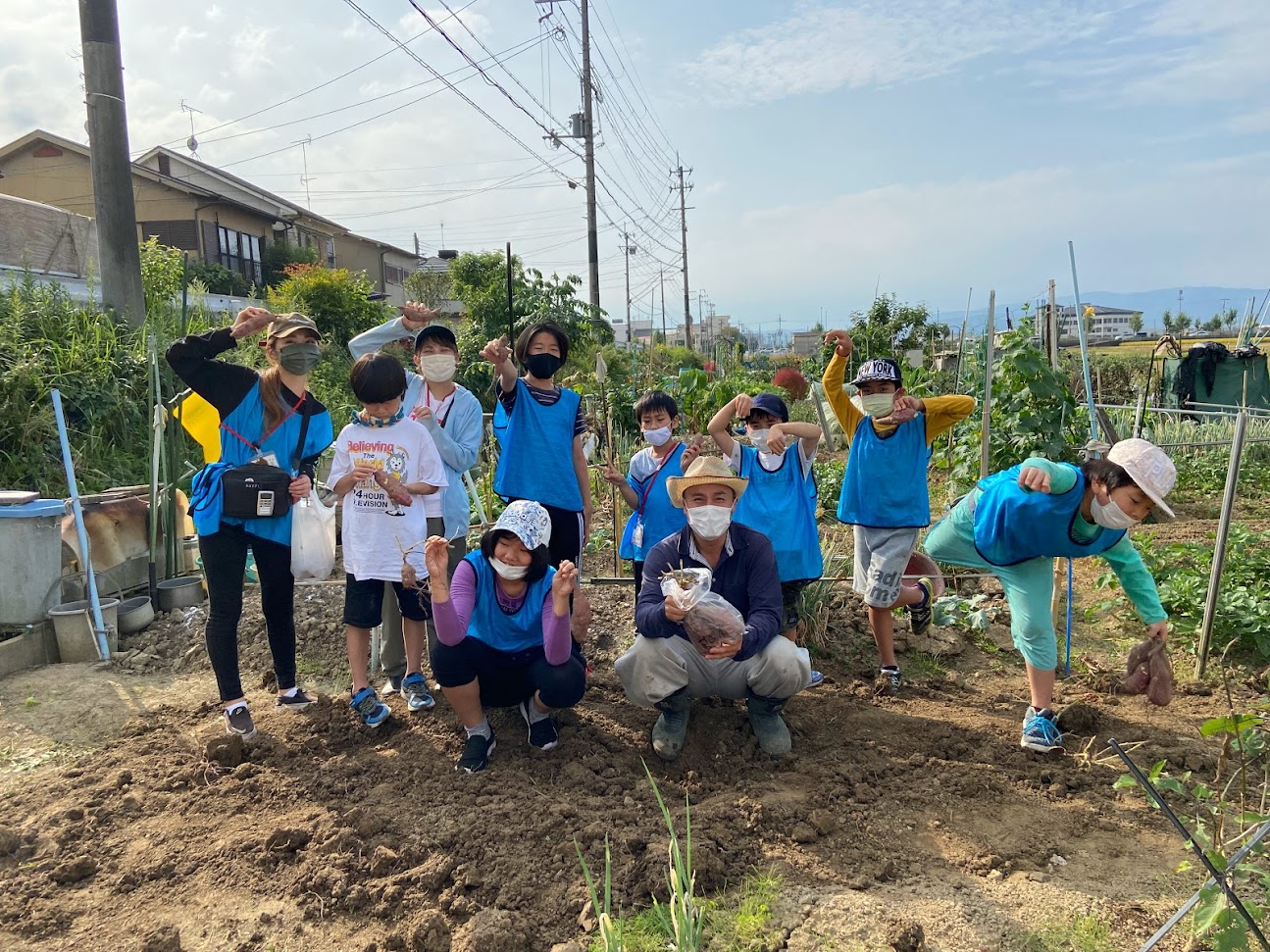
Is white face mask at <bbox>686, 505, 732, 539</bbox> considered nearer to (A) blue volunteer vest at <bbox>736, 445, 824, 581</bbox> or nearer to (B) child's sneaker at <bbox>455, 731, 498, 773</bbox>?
(A) blue volunteer vest at <bbox>736, 445, 824, 581</bbox>

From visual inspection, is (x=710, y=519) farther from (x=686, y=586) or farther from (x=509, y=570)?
(x=509, y=570)

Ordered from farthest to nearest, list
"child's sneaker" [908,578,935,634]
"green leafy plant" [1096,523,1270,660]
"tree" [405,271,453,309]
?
"tree" [405,271,453,309]
"child's sneaker" [908,578,935,634]
"green leafy plant" [1096,523,1270,660]

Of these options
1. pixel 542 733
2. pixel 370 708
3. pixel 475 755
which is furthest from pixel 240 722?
pixel 542 733

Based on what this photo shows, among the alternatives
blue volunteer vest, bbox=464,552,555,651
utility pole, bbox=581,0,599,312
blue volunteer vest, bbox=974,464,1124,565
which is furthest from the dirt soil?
utility pole, bbox=581,0,599,312

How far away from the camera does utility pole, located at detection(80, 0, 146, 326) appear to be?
7.21 meters

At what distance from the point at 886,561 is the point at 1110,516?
3.39ft

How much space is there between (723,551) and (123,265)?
7.75 metres

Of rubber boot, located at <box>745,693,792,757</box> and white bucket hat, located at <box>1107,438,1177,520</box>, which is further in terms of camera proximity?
rubber boot, located at <box>745,693,792,757</box>

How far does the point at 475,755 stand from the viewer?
3.04 metres

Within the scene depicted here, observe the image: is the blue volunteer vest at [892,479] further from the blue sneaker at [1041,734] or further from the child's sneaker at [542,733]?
the child's sneaker at [542,733]

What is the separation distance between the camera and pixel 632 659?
310cm

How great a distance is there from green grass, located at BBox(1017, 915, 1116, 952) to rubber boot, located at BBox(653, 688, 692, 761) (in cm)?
133

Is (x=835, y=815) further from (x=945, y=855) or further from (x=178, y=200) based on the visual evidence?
(x=178, y=200)

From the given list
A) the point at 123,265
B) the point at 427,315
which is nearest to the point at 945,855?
the point at 427,315
